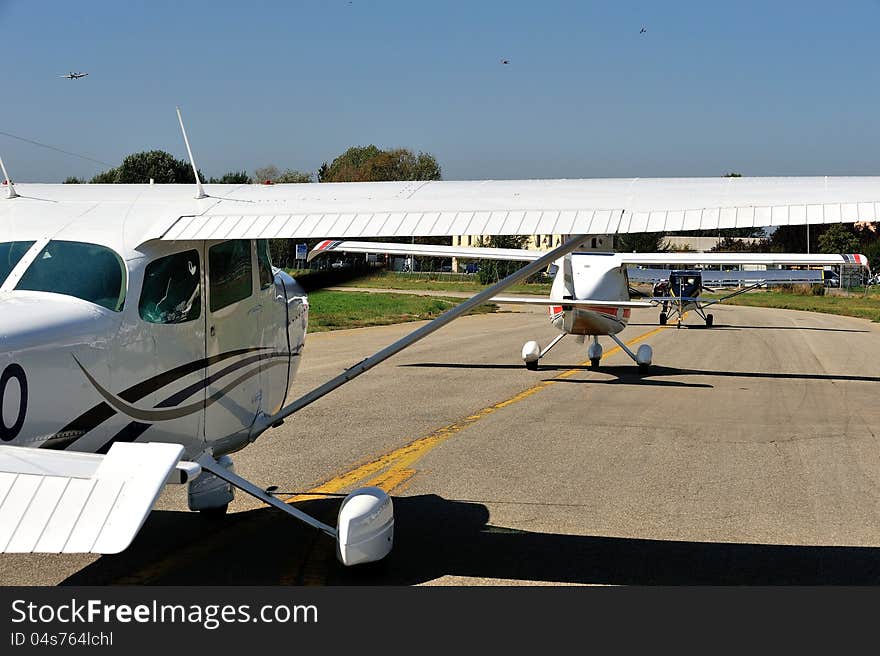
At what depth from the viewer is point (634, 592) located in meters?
4.90

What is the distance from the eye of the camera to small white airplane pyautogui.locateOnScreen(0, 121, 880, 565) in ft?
11.4

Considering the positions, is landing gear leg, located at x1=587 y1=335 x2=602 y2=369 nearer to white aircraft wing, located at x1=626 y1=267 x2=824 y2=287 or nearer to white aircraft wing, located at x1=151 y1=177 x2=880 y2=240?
white aircraft wing, located at x1=151 y1=177 x2=880 y2=240

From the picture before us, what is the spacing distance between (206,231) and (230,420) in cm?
117

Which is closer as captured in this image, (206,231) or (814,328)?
(206,231)

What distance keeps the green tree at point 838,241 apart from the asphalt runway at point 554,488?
54.2m

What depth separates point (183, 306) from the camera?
4996 mm

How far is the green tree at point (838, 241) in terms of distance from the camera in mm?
65312

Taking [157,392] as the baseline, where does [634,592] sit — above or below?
below

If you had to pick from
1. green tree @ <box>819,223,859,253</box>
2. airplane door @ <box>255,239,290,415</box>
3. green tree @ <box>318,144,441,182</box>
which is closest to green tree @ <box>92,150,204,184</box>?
green tree @ <box>318,144,441,182</box>

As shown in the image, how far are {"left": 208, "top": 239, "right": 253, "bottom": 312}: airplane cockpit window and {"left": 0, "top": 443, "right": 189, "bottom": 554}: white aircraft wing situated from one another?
186cm

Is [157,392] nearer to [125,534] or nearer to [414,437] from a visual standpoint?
[125,534]

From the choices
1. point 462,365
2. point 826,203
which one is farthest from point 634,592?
point 462,365

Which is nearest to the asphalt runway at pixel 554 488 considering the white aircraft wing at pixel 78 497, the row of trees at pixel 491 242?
the white aircraft wing at pixel 78 497

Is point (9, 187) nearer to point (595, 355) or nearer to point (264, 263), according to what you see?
point (264, 263)
